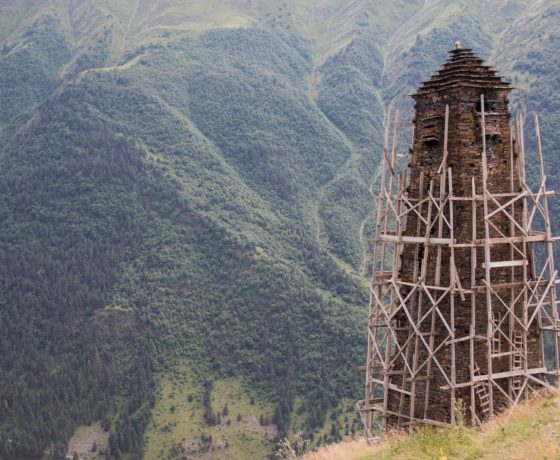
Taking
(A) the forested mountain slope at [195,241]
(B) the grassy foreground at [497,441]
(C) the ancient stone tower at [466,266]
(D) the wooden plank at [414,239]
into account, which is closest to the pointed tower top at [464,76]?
(C) the ancient stone tower at [466,266]

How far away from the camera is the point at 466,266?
20.6m

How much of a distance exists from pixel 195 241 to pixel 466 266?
100397 mm

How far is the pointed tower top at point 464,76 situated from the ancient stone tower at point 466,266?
0.03 m

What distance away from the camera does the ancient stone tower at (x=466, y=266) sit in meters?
20.3

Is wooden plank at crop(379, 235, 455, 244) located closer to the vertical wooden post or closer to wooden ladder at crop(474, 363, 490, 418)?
the vertical wooden post

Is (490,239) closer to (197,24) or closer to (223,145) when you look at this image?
(223,145)

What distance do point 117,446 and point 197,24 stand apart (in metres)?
140

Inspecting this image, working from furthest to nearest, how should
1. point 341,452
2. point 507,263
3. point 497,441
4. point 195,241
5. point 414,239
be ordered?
1. point 195,241
2. point 414,239
3. point 507,263
4. point 341,452
5. point 497,441

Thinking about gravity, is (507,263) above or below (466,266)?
above

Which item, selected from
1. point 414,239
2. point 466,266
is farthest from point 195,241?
point 466,266

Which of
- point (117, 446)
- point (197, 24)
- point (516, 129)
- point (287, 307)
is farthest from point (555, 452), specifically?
point (197, 24)

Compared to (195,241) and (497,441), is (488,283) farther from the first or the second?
(195,241)

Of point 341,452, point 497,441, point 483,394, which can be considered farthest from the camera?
point 483,394

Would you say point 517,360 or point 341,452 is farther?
point 517,360
